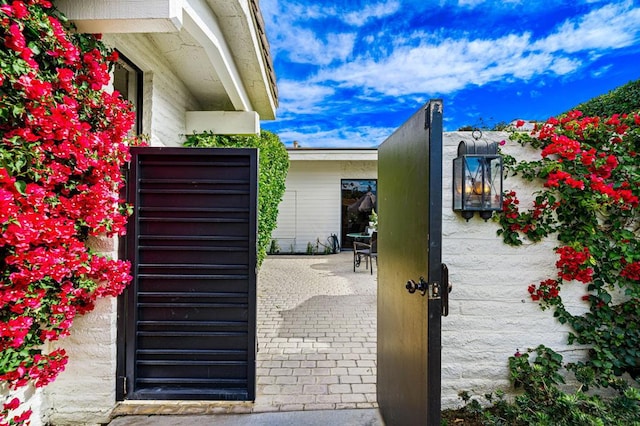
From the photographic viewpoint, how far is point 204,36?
2484 millimetres

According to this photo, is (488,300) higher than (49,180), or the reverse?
(49,180)

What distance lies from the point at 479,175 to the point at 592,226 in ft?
3.05

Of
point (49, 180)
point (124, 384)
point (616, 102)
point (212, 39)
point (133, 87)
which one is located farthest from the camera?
point (616, 102)

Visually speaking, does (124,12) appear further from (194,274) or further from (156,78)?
(194,274)

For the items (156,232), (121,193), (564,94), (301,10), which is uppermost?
(301,10)

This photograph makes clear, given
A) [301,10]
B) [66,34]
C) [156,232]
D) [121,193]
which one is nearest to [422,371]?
[156,232]

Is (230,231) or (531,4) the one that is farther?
(531,4)

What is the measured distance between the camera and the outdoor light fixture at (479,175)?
206 cm

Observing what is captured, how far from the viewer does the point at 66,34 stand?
5.78ft

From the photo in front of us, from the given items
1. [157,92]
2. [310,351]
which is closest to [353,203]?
[310,351]

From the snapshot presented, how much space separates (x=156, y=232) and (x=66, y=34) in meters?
1.40

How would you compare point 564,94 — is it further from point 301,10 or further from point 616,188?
point 616,188

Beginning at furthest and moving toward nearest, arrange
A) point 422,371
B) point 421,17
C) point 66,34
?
point 421,17 → point 66,34 → point 422,371

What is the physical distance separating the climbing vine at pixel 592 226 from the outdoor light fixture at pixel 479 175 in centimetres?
24
